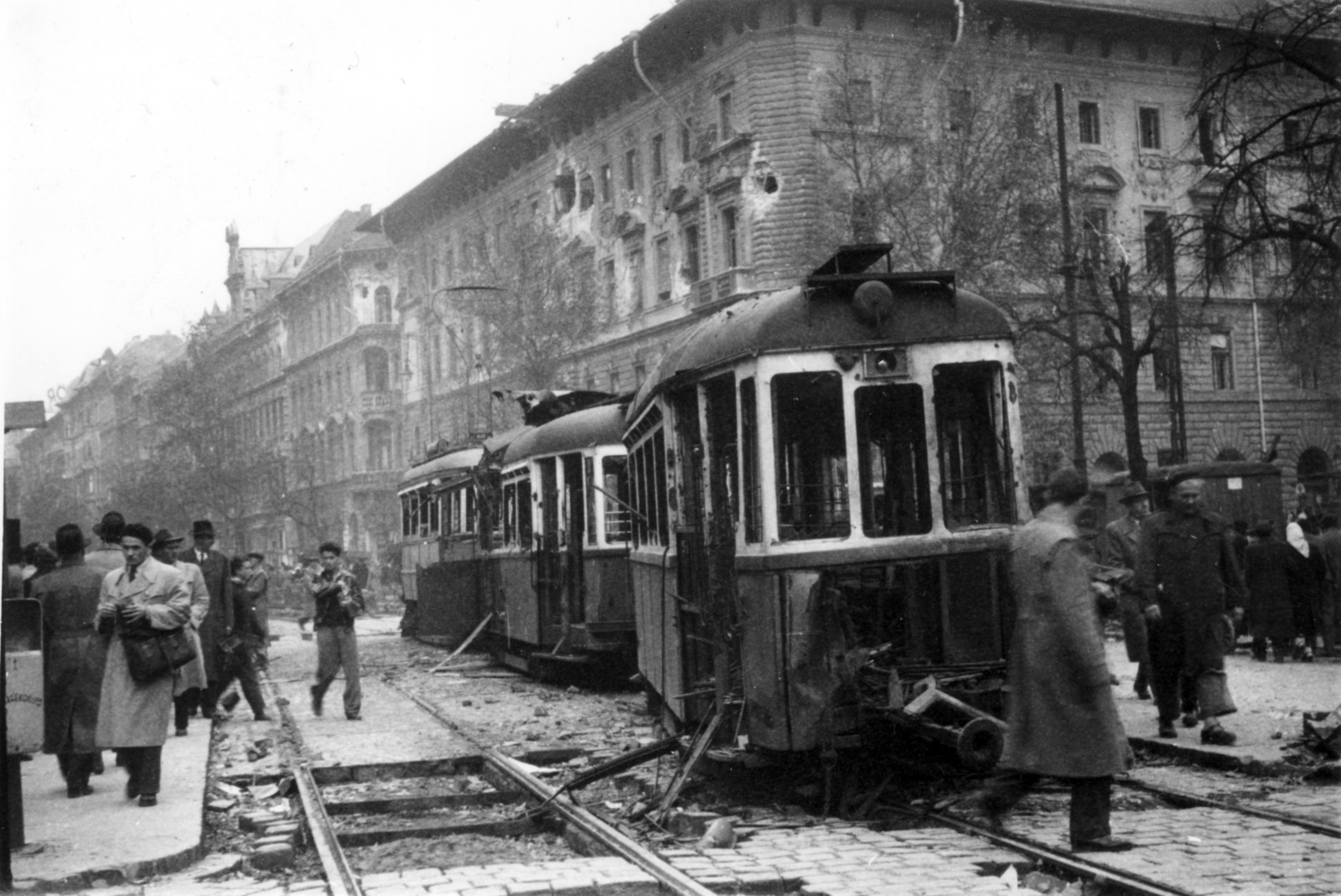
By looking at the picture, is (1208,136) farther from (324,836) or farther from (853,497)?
(324,836)

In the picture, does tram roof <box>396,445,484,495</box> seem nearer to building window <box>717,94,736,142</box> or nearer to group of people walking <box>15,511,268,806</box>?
group of people walking <box>15,511,268,806</box>

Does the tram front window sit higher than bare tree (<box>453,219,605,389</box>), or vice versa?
bare tree (<box>453,219,605,389</box>)

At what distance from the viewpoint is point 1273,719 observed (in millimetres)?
11656

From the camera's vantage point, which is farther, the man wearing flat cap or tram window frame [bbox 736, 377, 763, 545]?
the man wearing flat cap

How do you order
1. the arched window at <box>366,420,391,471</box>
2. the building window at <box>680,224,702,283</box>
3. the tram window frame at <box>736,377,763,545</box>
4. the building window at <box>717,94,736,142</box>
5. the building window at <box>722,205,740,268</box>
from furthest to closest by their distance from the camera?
the arched window at <box>366,420,391,471</box> → the building window at <box>680,224,702,283</box> → the building window at <box>722,205,740,268</box> → the building window at <box>717,94,736,142</box> → the tram window frame at <box>736,377,763,545</box>

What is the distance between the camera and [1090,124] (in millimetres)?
39906

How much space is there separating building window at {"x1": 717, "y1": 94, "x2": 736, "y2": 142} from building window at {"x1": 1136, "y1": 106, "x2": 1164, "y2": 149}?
33.2 ft

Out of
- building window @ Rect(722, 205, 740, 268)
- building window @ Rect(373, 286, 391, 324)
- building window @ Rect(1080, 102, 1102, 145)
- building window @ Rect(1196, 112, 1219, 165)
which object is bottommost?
building window @ Rect(1196, 112, 1219, 165)

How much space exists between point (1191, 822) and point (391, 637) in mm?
26091

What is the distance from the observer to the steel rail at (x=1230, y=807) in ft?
24.7

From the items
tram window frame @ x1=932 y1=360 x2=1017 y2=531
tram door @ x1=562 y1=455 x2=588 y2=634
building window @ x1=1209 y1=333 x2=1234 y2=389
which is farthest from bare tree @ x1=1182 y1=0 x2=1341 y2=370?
building window @ x1=1209 y1=333 x2=1234 y2=389

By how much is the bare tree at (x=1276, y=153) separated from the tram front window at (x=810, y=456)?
256 inches

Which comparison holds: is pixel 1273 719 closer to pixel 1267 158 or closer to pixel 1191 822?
pixel 1191 822

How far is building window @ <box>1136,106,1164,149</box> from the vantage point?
4062 centimetres
